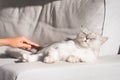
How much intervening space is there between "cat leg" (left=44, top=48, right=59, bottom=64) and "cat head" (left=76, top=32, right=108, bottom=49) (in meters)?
0.15

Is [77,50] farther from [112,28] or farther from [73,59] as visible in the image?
[112,28]

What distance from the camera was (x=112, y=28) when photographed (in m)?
1.79

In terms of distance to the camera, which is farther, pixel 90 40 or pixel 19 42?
pixel 19 42

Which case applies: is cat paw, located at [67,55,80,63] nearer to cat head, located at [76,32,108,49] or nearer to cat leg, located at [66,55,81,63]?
cat leg, located at [66,55,81,63]

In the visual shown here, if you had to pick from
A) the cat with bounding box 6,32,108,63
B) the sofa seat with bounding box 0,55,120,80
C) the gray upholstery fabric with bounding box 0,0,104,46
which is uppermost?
the gray upholstery fabric with bounding box 0,0,104,46

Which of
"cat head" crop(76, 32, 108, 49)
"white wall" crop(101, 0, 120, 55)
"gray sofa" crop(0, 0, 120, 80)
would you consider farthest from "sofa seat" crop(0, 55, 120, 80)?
"white wall" crop(101, 0, 120, 55)

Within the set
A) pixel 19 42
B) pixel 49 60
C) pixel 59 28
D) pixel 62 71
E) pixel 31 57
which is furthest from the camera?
pixel 59 28

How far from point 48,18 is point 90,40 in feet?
2.01

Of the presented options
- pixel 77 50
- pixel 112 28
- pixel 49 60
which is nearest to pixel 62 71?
pixel 49 60

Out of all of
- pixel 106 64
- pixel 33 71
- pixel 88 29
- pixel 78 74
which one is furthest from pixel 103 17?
pixel 33 71

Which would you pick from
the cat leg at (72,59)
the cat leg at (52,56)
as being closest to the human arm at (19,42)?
the cat leg at (52,56)

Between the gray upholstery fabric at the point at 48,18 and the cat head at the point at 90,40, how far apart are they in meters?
0.16

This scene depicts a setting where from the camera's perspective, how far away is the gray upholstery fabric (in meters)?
1.79

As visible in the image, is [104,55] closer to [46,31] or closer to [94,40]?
[94,40]
